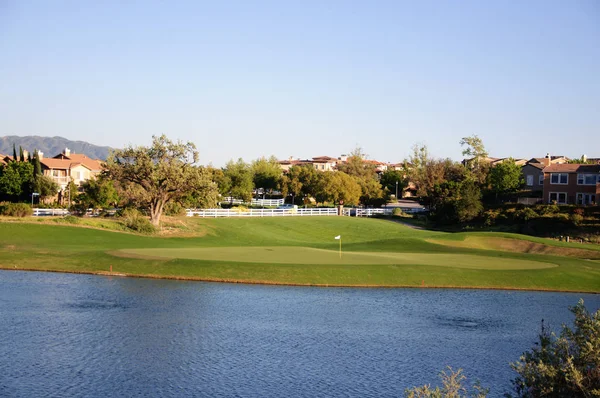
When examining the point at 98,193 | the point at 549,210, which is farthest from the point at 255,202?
the point at 549,210

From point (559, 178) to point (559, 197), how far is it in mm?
3089

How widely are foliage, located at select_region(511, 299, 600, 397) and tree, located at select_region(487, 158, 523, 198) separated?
121 meters

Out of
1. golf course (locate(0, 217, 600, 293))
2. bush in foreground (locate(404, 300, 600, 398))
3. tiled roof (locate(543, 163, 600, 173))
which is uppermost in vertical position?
tiled roof (locate(543, 163, 600, 173))

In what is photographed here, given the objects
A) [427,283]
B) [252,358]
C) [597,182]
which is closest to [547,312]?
[427,283]

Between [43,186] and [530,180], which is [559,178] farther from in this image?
[43,186]

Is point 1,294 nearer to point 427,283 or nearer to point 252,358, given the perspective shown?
point 252,358

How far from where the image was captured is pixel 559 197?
367ft

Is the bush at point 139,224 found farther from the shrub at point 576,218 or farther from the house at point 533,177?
the house at point 533,177

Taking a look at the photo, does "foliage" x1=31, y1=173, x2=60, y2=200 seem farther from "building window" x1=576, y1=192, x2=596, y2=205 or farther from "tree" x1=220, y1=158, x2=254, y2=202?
"building window" x1=576, y1=192, x2=596, y2=205

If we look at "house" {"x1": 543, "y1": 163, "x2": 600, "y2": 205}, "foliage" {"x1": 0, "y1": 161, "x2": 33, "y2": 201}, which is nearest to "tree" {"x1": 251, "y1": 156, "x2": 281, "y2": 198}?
"foliage" {"x1": 0, "y1": 161, "x2": 33, "y2": 201}

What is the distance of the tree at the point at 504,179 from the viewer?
136 meters

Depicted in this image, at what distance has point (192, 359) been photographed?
101 ft

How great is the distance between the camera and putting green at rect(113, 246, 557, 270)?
55.9 meters

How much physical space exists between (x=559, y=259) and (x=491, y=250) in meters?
9.49
